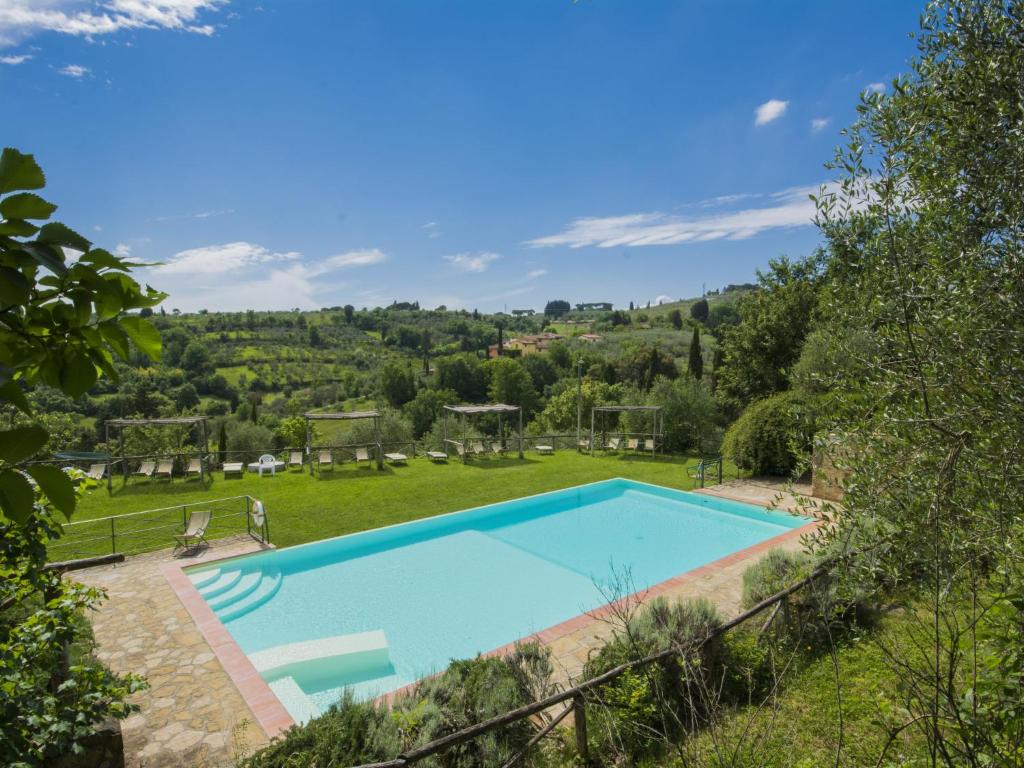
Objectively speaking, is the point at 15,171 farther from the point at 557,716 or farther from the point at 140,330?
the point at 557,716

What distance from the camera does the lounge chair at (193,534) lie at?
30.0 ft

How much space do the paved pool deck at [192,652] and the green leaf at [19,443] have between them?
2.94 meters

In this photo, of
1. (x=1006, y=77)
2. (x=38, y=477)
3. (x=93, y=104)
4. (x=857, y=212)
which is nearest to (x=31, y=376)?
(x=38, y=477)

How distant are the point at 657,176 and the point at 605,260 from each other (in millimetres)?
14899

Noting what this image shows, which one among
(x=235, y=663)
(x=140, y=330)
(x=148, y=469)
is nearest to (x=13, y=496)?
(x=140, y=330)

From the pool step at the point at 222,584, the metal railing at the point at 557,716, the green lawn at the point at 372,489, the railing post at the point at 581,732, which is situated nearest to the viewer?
the metal railing at the point at 557,716

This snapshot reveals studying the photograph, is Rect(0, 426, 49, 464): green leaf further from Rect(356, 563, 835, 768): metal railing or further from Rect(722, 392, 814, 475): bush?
Rect(722, 392, 814, 475): bush

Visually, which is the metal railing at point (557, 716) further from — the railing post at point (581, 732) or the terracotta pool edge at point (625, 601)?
the terracotta pool edge at point (625, 601)

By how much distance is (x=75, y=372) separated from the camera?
0.76 m

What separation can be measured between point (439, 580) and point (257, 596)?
2966 mm

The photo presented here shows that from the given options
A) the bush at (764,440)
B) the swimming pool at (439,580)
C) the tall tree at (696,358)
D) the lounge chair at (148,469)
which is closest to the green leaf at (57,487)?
the swimming pool at (439,580)

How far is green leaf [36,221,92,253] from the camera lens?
2.09ft

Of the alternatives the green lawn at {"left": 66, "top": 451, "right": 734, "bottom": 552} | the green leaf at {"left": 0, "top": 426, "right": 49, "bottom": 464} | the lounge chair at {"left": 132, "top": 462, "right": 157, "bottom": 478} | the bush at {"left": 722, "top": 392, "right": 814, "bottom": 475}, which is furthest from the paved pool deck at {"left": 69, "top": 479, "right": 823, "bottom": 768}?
the lounge chair at {"left": 132, "top": 462, "right": 157, "bottom": 478}

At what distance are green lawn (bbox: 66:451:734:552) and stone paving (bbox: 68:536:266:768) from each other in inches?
97.6
